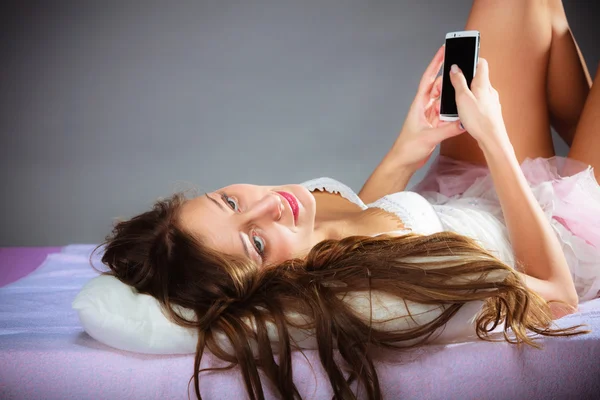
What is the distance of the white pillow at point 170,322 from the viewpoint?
1.27 metres

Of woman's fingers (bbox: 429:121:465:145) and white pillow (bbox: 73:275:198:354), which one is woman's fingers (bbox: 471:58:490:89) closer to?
woman's fingers (bbox: 429:121:465:145)

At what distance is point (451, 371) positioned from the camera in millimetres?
1268

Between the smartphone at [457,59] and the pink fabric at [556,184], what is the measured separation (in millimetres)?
404

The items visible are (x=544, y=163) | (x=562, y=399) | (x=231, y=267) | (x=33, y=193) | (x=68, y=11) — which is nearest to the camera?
(x=562, y=399)

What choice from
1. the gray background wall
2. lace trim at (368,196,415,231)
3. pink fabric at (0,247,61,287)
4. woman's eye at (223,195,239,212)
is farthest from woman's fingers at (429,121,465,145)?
the gray background wall

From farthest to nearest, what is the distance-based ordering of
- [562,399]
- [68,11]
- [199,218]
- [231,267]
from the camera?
[68,11] < [199,218] < [231,267] < [562,399]

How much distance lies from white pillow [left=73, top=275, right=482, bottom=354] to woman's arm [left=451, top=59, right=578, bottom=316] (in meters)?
0.34

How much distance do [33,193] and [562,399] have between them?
12.3 ft

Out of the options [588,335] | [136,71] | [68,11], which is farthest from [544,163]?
[68,11]

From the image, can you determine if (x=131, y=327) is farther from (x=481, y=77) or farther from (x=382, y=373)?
(x=481, y=77)

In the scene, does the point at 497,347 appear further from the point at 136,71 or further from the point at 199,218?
the point at 136,71

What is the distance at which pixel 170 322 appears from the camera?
132 cm

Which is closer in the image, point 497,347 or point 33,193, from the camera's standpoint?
point 497,347

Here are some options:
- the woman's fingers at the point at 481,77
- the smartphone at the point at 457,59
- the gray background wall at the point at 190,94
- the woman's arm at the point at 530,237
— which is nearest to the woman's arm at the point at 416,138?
the smartphone at the point at 457,59
